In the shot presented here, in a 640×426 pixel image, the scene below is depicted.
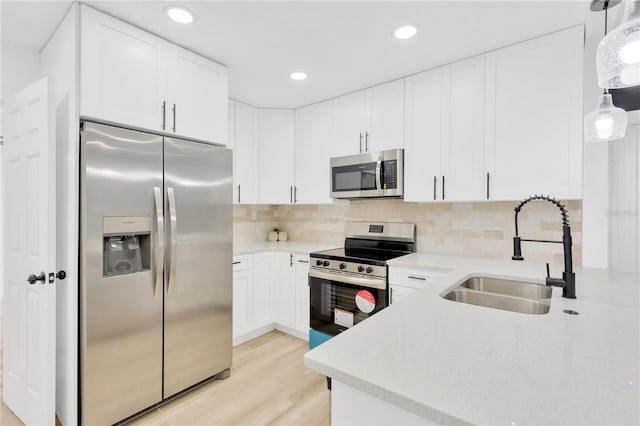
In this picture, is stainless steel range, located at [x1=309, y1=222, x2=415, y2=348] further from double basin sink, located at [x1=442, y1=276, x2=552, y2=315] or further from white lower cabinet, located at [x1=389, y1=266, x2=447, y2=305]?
double basin sink, located at [x1=442, y1=276, x2=552, y2=315]

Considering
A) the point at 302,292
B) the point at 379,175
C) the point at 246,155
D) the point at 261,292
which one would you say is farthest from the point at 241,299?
the point at 379,175

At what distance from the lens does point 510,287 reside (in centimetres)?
180

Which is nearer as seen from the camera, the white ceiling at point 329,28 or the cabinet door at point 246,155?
the white ceiling at point 329,28

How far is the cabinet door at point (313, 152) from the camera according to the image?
10.8 ft

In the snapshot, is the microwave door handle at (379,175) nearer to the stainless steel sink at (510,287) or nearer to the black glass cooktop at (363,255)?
the black glass cooktop at (363,255)

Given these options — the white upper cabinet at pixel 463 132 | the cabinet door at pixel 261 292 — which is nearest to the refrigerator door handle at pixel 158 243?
the cabinet door at pixel 261 292

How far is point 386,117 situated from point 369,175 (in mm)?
540

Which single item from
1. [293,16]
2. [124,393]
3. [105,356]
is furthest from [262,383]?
[293,16]

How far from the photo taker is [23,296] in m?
1.90

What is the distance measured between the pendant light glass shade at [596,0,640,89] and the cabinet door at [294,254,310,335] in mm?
2507

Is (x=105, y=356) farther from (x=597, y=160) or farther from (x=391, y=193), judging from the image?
(x=597, y=160)

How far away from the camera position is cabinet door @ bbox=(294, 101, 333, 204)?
329 cm

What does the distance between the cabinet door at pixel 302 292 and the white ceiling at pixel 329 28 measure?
176 cm

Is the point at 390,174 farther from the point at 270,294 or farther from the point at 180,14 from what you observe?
the point at 180,14
